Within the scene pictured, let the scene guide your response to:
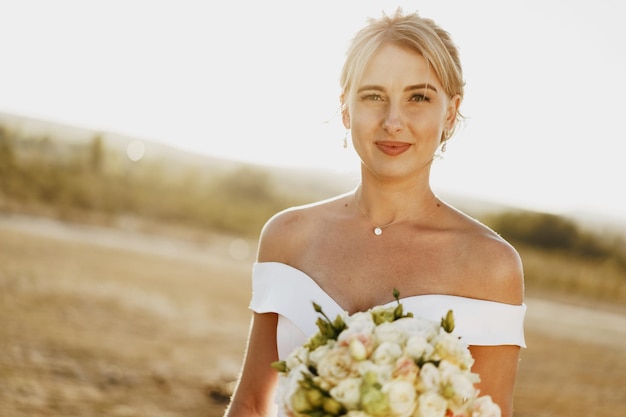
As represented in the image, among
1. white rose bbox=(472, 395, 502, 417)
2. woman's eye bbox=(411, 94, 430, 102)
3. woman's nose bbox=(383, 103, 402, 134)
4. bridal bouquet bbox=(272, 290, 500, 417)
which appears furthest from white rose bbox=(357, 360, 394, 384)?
woman's eye bbox=(411, 94, 430, 102)

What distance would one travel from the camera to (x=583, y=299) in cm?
2059

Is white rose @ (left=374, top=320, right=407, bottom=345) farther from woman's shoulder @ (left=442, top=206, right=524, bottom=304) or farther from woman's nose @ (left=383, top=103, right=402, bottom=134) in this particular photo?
woman's nose @ (left=383, top=103, right=402, bottom=134)

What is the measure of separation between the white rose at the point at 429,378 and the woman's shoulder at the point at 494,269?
2.89 ft

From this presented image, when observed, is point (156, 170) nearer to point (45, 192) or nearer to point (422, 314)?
point (45, 192)

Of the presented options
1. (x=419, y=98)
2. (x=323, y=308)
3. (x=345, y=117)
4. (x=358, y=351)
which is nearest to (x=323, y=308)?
(x=323, y=308)

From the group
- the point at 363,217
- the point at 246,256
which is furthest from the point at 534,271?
the point at 363,217

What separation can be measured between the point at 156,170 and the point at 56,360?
70.0 ft

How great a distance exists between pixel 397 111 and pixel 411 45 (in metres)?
0.27

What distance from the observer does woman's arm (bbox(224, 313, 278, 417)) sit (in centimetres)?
317

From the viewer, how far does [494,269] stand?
111 inches

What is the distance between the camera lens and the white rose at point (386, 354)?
2.04m

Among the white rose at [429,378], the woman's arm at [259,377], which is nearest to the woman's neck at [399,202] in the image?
the woman's arm at [259,377]

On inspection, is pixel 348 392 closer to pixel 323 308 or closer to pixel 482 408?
pixel 482 408

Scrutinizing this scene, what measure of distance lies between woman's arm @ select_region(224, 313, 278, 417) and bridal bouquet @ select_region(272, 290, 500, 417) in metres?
1.00
